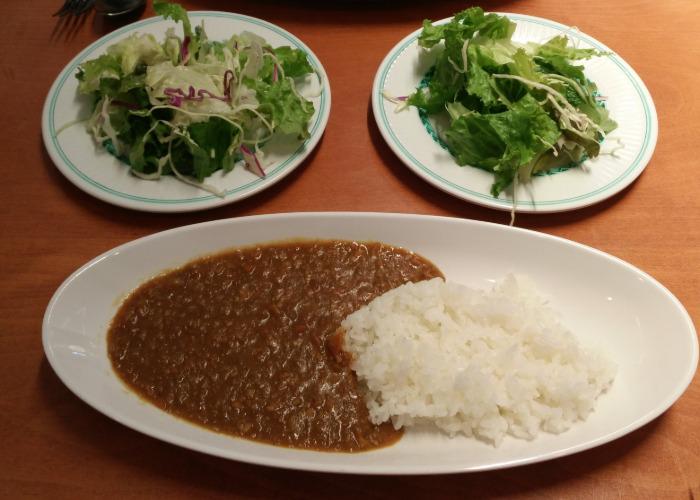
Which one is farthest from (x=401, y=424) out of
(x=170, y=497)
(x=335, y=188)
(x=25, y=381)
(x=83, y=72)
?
(x=83, y=72)

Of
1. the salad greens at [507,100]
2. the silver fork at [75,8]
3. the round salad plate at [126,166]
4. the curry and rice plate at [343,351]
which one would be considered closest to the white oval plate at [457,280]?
the curry and rice plate at [343,351]

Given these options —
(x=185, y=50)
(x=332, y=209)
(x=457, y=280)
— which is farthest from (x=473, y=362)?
(x=185, y=50)

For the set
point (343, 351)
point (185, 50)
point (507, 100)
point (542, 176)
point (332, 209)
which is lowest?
point (343, 351)

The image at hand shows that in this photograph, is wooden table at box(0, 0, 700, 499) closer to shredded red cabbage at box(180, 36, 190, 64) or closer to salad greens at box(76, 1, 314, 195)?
salad greens at box(76, 1, 314, 195)

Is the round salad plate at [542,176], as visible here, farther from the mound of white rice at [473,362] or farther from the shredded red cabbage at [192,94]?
the shredded red cabbage at [192,94]

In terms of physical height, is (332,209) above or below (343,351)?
above

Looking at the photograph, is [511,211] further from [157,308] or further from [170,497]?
Answer: [170,497]

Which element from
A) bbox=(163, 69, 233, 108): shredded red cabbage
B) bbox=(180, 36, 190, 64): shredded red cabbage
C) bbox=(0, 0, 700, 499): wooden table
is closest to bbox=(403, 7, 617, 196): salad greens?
bbox=(0, 0, 700, 499): wooden table

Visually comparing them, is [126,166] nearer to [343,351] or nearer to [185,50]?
[185,50]

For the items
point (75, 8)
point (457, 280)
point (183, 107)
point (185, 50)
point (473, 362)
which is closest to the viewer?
point (473, 362)
